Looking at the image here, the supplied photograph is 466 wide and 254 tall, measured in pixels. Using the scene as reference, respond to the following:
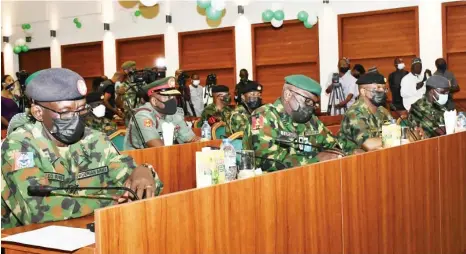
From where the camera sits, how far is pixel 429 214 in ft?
12.8

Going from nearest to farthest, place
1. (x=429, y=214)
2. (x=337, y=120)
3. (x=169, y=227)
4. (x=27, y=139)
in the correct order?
(x=169, y=227) < (x=27, y=139) < (x=429, y=214) < (x=337, y=120)

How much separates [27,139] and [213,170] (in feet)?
2.56

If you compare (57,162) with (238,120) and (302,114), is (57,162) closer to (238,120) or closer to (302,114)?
(302,114)

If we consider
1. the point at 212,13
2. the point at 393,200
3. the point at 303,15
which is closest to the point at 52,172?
the point at 393,200

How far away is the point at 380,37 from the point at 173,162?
789 centimetres

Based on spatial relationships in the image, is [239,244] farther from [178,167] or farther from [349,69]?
[349,69]

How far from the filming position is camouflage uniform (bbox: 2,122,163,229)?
2.52 m

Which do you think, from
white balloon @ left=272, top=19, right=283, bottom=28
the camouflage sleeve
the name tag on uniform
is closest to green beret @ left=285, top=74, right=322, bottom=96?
the camouflage sleeve

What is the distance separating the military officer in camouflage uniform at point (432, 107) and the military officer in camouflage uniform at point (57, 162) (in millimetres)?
3601

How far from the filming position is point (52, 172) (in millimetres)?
2629

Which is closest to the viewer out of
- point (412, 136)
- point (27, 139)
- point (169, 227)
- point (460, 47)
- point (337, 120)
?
point (169, 227)

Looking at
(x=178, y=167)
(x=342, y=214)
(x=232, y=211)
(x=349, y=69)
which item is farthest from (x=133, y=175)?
(x=349, y=69)

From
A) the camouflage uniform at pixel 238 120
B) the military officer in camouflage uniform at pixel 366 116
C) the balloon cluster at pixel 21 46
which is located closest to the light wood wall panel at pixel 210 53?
the balloon cluster at pixel 21 46

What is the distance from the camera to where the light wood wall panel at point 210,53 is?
1292 cm
